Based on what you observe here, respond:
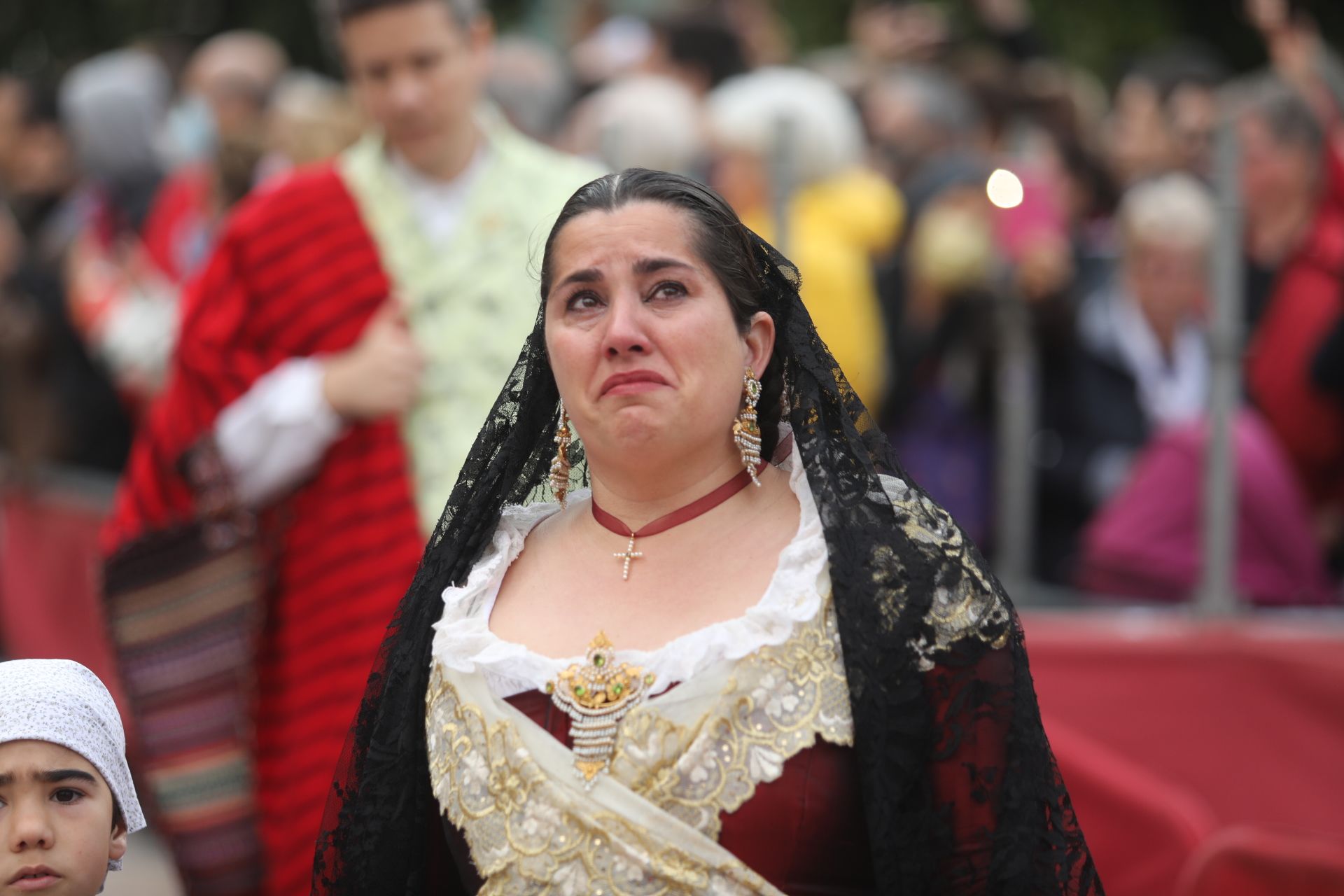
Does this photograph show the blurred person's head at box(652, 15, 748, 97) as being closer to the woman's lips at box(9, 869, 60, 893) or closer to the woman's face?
the woman's face

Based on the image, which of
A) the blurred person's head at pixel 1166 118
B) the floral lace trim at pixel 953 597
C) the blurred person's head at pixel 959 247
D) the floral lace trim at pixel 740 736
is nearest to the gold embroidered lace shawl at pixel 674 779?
the floral lace trim at pixel 740 736

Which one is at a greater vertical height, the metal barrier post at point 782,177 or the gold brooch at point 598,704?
the metal barrier post at point 782,177

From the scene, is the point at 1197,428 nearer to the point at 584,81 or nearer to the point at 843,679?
the point at 843,679

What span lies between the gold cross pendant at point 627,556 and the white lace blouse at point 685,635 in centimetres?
15

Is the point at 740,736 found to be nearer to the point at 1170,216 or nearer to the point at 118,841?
the point at 118,841

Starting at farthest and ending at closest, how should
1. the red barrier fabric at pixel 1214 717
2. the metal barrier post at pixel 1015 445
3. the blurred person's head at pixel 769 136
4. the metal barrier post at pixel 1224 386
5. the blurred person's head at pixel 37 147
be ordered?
the blurred person's head at pixel 37 147 < the blurred person's head at pixel 769 136 < the metal barrier post at pixel 1015 445 < the metal barrier post at pixel 1224 386 < the red barrier fabric at pixel 1214 717

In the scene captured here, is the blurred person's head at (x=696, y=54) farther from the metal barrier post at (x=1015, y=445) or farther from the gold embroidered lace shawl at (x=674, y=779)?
→ the gold embroidered lace shawl at (x=674, y=779)

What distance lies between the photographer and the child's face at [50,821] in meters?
2.48

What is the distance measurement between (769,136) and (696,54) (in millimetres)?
2143

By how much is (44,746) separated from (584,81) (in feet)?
21.1

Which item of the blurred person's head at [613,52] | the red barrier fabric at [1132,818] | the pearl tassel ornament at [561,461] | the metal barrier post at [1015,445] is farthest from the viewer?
the blurred person's head at [613,52]

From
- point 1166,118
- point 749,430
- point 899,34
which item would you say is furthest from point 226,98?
point 749,430

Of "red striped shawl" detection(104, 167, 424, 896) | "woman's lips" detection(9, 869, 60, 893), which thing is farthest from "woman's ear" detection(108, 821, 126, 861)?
"red striped shawl" detection(104, 167, 424, 896)

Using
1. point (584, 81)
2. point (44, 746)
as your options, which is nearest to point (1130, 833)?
point (44, 746)
